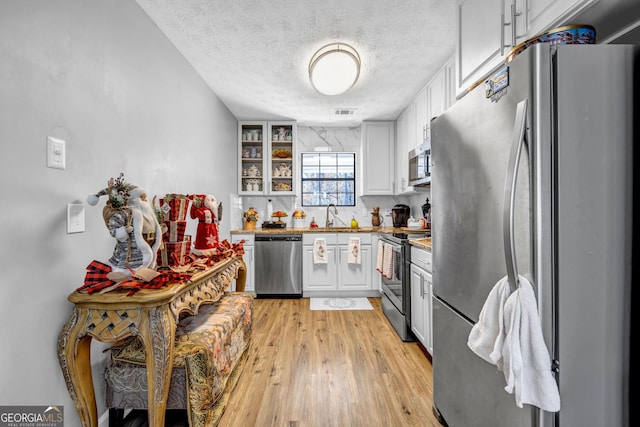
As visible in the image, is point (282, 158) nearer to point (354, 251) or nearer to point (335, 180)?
point (335, 180)

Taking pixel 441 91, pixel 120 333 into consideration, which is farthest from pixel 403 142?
pixel 120 333

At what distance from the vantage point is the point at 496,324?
3.30 ft

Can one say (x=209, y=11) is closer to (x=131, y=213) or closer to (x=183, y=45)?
(x=183, y=45)

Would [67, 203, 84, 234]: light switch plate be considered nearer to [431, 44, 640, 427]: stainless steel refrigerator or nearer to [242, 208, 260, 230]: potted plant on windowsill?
[431, 44, 640, 427]: stainless steel refrigerator

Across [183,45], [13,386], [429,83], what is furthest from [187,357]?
[429,83]

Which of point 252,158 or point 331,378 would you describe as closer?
point 331,378

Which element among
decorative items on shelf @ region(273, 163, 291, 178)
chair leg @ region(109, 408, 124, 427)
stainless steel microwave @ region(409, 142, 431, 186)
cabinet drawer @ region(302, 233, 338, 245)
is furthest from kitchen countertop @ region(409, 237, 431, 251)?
decorative items on shelf @ region(273, 163, 291, 178)

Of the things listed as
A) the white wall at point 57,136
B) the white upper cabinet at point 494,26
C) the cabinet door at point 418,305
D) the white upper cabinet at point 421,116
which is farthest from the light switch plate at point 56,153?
the white upper cabinet at point 421,116

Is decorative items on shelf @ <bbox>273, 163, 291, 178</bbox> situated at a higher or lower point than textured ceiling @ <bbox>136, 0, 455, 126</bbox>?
lower

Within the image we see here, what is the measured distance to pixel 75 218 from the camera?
1386mm

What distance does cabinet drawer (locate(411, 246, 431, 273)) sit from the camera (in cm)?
227

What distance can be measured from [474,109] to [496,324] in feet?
2.67

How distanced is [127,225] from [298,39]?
A: 1807 millimetres

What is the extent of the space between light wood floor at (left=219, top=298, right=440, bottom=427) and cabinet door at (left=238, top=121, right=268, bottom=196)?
203cm
